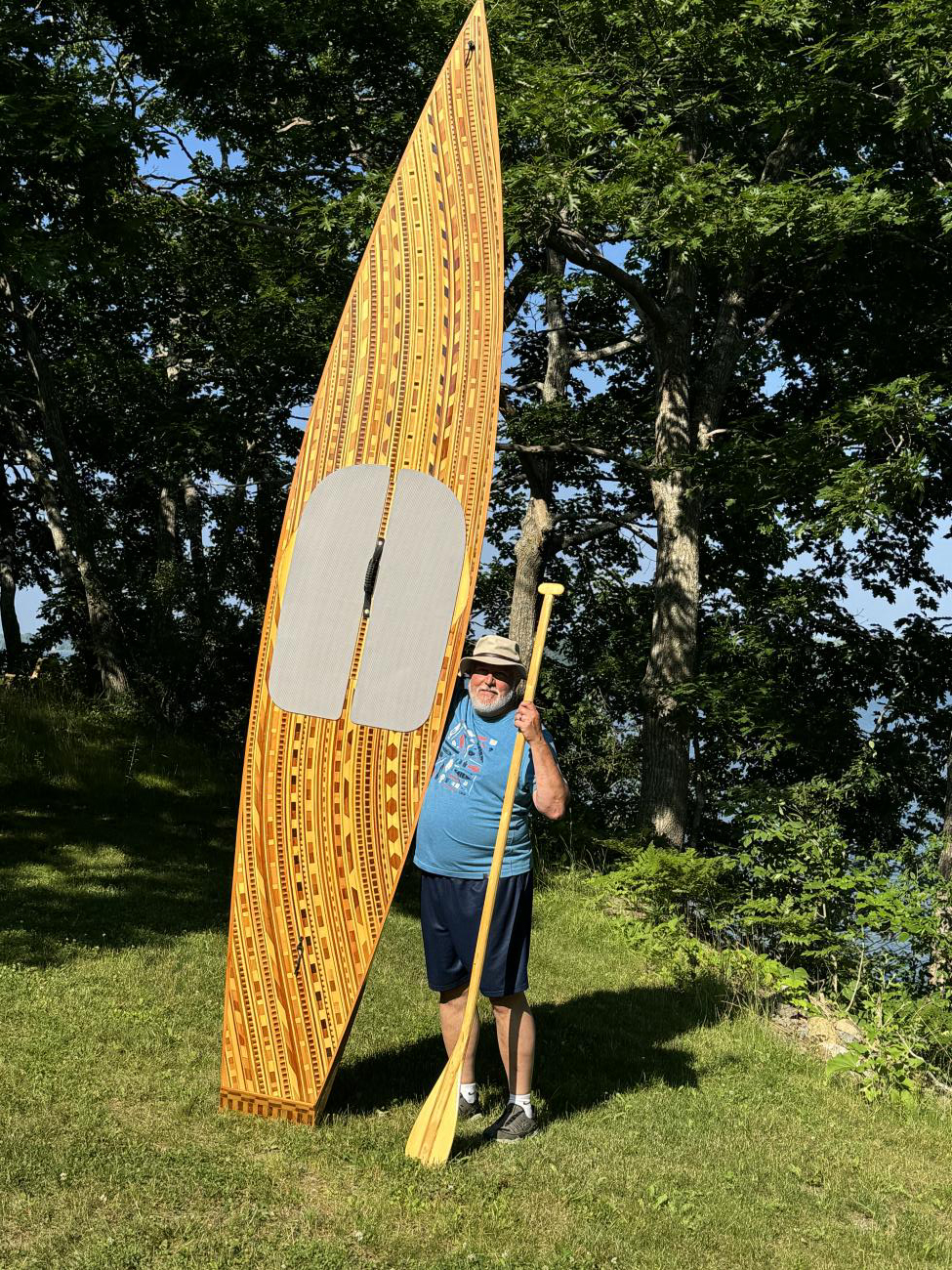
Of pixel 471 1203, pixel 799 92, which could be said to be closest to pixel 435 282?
pixel 471 1203

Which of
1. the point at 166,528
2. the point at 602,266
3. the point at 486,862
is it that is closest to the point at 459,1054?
the point at 486,862

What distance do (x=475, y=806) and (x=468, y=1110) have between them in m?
1.08

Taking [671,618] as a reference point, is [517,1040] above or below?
below

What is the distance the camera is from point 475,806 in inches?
136

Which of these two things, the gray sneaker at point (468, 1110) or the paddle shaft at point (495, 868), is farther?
the gray sneaker at point (468, 1110)

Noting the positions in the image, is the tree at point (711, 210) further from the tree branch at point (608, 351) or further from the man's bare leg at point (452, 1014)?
the man's bare leg at point (452, 1014)

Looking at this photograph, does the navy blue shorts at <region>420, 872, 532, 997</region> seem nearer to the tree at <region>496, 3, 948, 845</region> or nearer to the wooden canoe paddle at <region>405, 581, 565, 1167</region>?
the wooden canoe paddle at <region>405, 581, 565, 1167</region>

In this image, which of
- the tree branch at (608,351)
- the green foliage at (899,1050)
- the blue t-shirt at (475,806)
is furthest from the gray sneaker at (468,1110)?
the tree branch at (608,351)

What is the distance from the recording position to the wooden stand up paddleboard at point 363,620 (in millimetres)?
3604

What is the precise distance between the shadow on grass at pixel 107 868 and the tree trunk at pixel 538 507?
386 cm

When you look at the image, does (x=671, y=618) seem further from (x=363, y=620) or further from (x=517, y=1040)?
(x=517, y=1040)

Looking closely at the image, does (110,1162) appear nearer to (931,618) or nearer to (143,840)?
(143,840)

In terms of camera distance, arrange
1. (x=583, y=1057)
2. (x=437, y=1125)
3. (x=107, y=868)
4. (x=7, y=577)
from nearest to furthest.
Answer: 1. (x=437, y=1125)
2. (x=583, y=1057)
3. (x=107, y=868)
4. (x=7, y=577)

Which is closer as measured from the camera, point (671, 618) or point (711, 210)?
point (711, 210)
